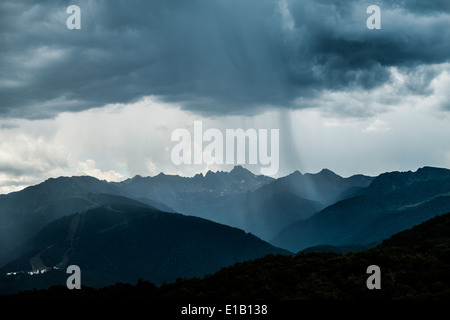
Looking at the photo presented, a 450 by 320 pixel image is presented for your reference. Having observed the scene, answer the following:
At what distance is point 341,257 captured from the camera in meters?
114
